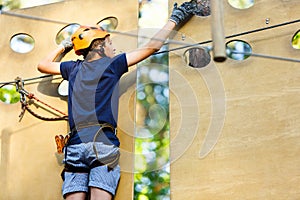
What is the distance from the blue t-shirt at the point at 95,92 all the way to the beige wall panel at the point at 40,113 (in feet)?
0.55

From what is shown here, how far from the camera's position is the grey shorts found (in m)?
3.86

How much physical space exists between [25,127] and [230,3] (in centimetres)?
140

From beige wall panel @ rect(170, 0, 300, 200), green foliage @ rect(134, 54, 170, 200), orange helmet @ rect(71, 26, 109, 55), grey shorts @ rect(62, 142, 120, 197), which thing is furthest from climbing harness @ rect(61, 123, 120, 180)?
green foliage @ rect(134, 54, 170, 200)

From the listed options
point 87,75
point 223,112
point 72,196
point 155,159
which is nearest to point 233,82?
point 223,112

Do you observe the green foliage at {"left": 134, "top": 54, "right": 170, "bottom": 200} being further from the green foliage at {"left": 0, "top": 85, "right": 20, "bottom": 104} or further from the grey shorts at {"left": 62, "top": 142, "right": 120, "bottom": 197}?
the grey shorts at {"left": 62, "top": 142, "right": 120, "bottom": 197}

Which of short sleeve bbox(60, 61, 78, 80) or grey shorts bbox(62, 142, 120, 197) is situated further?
short sleeve bbox(60, 61, 78, 80)

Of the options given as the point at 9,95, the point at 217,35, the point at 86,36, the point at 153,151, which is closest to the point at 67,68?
the point at 86,36

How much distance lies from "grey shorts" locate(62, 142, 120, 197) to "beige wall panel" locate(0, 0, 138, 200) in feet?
0.41

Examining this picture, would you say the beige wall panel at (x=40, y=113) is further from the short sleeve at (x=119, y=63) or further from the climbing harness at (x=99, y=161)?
the short sleeve at (x=119, y=63)

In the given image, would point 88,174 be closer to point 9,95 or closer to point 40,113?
point 40,113

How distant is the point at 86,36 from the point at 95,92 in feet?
1.16

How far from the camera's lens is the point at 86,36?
4184 mm

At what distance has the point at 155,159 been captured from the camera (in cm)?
580

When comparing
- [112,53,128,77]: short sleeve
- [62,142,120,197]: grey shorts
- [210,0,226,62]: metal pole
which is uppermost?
[112,53,128,77]: short sleeve
